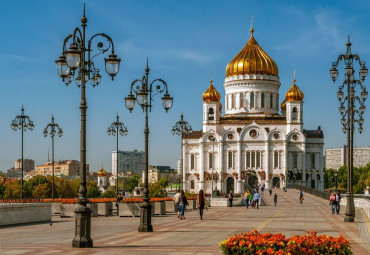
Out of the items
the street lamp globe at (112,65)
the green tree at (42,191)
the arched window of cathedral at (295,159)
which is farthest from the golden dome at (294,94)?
the street lamp globe at (112,65)

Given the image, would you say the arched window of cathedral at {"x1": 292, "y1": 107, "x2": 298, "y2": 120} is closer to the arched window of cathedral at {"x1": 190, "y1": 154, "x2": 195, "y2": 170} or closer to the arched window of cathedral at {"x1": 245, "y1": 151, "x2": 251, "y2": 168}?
the arched window of cathedral at {"x1": 245, "y1": 151, "x2": 251, "y2": 168}

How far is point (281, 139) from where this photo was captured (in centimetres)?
10019

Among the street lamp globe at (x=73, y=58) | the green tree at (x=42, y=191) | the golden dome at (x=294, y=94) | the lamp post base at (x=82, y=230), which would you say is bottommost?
the green tree at (x=42, y=191)

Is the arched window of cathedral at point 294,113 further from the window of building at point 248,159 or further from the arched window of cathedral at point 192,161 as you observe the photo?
the arched window of cathedral at point 192,161

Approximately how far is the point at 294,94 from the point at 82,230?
289ft

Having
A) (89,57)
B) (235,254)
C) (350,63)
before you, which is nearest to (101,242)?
(89,57)

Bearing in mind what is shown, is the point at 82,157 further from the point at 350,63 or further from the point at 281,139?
the point at 281,139

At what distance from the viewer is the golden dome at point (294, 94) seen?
333 ft

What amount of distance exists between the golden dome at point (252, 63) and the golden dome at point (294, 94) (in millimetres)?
4424

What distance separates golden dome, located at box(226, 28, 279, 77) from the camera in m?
104

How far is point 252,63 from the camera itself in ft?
341

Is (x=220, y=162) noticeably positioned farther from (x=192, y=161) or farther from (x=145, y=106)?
(x=145, y=106)

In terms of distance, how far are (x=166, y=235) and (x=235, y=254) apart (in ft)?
27.6

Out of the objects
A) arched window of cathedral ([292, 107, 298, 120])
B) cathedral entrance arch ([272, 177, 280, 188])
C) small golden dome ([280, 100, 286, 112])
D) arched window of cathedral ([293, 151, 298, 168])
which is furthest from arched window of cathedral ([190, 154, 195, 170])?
small golden dome ([280, 100, 286, 112])
